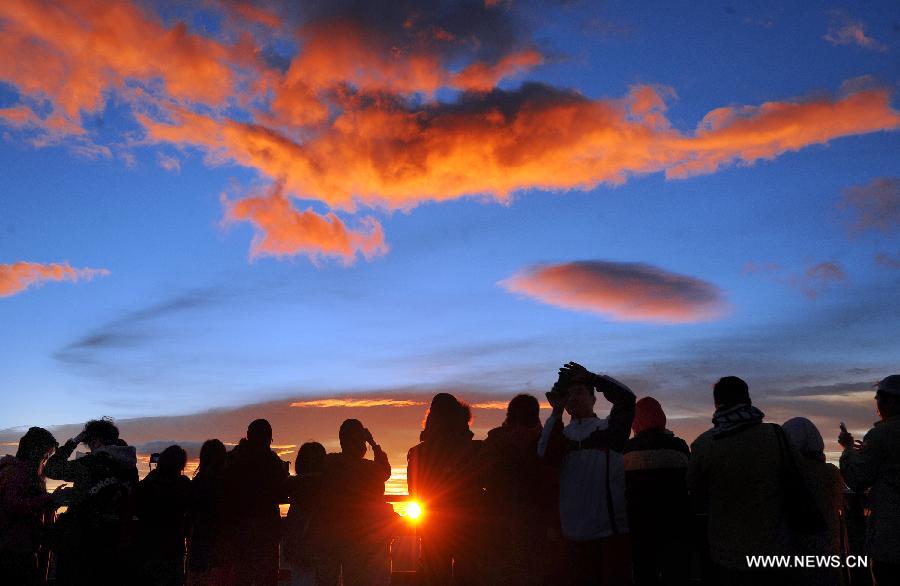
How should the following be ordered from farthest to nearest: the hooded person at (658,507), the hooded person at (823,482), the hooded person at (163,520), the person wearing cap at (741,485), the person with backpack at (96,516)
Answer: the hooded person at (163,520) → the person with backpack at (96,516) → the hooded person at (658,507) → the hooded person at (823,482) → the person wearing cap at (741,485)

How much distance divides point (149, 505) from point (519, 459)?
12.1ft

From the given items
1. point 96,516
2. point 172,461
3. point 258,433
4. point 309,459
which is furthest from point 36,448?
point 309,459

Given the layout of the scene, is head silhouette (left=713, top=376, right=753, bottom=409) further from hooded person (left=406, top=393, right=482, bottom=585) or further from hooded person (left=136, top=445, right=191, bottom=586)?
hooded person (left=136, top=445, right=191, bottom=586)

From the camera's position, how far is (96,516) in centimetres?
726

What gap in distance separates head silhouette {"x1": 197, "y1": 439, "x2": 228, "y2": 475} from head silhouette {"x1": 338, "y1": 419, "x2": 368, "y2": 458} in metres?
1.32

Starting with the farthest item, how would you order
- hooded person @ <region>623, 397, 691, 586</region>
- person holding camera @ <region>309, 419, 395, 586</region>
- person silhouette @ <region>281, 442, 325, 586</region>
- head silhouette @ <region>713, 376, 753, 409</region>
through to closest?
person silhouette @ <region>281, 442, 325, 586</region> → person holding camera @ <region>309, 419, 395, 586</region> → hooded person @ <region>623, 397, 691, 586</region> → head silhouette @ <region>713, 376, 753, 409</region>

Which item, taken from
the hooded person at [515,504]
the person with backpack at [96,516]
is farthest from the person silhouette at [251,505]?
the hooded person at [515,504]

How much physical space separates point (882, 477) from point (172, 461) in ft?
20.5

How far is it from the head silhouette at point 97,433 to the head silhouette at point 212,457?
0.94m

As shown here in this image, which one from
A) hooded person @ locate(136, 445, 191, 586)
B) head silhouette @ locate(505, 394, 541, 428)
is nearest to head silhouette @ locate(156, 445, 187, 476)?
hooded person @ locate(136, 445, 191, 586)

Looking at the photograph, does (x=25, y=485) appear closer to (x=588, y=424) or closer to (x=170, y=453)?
(x=170, y=453)

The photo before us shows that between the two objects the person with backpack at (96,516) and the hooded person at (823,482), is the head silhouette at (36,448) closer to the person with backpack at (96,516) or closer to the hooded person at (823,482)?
the person with backpack at (96,516)

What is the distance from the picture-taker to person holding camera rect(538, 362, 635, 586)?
→ 571 cm

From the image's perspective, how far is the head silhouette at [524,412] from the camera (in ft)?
22.2
